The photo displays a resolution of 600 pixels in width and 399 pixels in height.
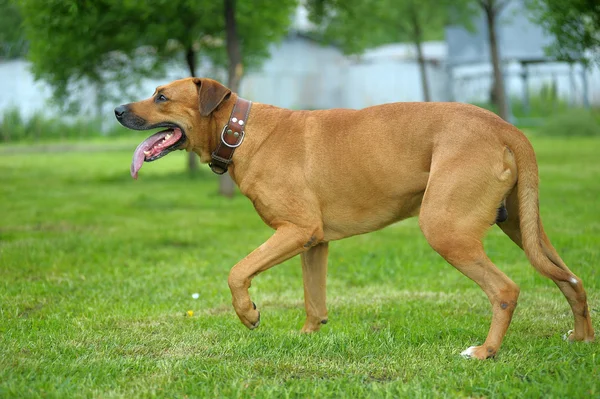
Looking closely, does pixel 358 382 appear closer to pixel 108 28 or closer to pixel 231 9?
pixel 231 9

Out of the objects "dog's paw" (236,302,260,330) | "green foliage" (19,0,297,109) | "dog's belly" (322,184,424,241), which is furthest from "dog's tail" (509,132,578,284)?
"green foliage" (19,0,297,109)

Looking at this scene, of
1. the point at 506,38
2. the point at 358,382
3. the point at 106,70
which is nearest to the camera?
the point at 358,382

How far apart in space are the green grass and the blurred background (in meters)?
3.71

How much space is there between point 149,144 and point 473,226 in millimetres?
2410

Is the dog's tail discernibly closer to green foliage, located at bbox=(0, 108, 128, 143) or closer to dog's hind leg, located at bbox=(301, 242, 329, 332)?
dog's hind leg, located at bbox=(301, 242, 329, 332)

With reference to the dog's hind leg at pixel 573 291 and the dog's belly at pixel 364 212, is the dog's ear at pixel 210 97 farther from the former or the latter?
the dog's hind leg at pixel 573 291

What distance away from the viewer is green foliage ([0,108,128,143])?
3322 centimetres

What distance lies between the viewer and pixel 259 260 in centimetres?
527

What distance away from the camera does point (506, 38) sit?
38.7 metres

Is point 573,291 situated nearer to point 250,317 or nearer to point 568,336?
point 568,336

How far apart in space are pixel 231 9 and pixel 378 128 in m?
9.40

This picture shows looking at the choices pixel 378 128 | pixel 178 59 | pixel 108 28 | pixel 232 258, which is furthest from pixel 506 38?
pixel 378 128

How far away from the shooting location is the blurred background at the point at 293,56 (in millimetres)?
14359

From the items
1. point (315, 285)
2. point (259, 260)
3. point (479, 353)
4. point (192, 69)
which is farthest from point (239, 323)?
point (192, 69)
